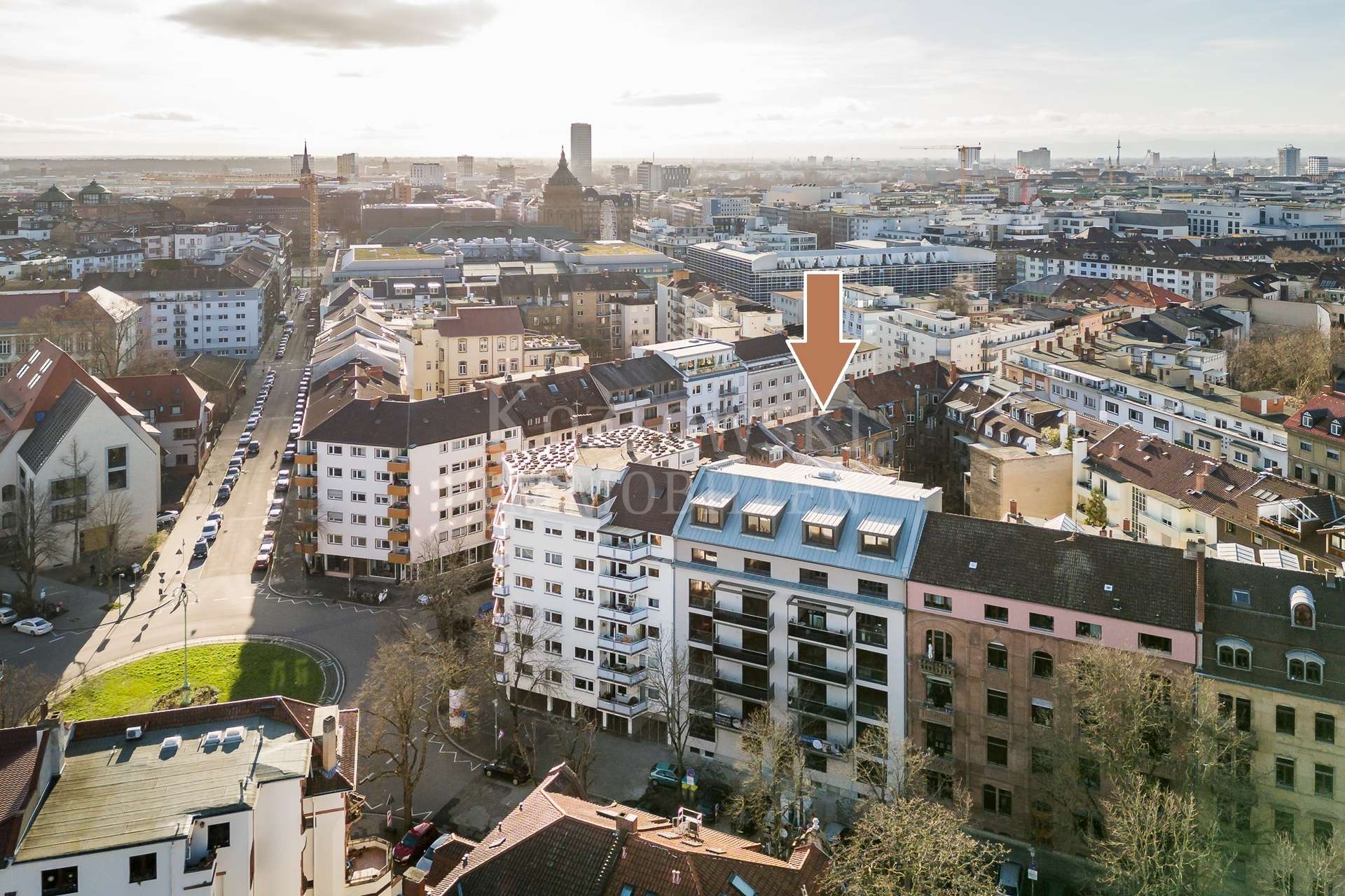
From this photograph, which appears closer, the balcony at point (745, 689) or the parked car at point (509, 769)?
the balcony at point (745, 689)

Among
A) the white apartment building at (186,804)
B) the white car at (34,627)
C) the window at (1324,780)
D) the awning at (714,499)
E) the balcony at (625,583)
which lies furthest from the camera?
the white car at (34,627)

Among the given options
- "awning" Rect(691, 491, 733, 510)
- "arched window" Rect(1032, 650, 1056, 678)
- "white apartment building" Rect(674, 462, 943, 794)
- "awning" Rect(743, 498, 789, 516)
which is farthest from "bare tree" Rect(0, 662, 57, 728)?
"arched window" Rect(1032, 650, 1056, 678)

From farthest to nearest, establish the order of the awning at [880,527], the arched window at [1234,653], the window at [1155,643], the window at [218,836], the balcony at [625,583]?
the balcony at [625,583] → the awning at [880,527] → the window at [1155,643] → the arched window at [1234,653] → the window at [218,836]

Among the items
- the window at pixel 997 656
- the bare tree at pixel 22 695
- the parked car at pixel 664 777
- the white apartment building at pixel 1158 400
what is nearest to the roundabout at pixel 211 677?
the bare tree at pixel 22 695

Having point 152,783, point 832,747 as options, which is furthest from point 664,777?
point 152,783

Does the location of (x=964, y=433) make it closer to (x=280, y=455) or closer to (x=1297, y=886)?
(x=1297, y=886)

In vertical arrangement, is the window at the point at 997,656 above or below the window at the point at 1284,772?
above

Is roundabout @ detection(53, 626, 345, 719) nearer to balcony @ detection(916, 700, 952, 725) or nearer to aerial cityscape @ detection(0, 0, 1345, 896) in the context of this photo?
aerial cityscape @ detection(0, 0, 1345, 896)

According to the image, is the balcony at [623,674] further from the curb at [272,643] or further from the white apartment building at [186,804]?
the white apartment building at [186,804]
